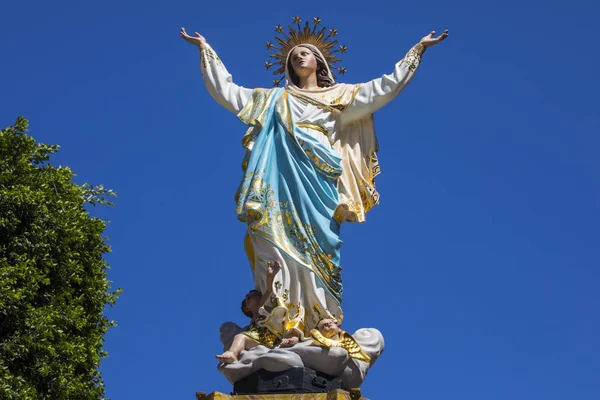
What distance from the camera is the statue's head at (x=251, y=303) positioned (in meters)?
10.6

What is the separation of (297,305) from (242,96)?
9.45ft

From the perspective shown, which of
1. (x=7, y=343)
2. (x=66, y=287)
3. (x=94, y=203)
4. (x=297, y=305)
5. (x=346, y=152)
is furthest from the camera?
(x=94, y=203)

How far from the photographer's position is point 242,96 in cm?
1209

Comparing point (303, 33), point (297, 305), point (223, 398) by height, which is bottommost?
point (223, 398)

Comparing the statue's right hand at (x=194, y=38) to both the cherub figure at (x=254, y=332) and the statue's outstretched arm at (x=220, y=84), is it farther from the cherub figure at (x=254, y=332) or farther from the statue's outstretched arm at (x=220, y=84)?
the cherub figure at (x=254, y=332)

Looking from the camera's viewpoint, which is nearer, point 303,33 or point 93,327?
point 303,33

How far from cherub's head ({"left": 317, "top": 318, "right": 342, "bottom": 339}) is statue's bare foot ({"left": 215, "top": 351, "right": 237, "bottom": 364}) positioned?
0.88m

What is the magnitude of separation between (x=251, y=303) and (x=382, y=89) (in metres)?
2.95

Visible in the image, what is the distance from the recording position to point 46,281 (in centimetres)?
1528

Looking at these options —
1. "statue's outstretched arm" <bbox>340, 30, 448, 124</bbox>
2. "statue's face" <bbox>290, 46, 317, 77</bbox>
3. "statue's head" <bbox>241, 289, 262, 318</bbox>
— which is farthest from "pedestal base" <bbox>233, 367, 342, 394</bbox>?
"statue's face" <bbox>290, 46, 317, 77</bbox>

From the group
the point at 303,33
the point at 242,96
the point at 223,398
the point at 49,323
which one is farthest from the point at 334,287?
the point at 49,323

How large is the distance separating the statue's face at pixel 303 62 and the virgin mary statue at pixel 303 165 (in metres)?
0.01

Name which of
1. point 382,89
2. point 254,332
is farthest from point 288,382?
point 382,89

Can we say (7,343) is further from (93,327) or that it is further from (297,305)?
(297,305)
